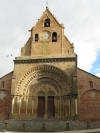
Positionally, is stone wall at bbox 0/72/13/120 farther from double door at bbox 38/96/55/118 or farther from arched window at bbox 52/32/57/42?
arched window at bbox 52/32/57/42

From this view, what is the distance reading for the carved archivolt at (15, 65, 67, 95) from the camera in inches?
1111

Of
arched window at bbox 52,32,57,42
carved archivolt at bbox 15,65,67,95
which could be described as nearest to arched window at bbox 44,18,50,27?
arched window at bbox 52,32,57,42

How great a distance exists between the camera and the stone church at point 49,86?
89.9 ft

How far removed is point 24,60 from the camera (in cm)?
2948

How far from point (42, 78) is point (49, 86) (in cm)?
126

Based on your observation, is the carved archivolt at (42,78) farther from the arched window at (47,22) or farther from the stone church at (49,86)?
the arched window at (47,22)

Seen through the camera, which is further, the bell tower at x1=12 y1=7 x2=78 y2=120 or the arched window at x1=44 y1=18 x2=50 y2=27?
the arched window at x1=44 y1=18 x2=50 y2=27

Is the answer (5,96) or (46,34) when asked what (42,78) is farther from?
(46,34)

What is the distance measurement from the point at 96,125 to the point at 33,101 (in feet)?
25.7

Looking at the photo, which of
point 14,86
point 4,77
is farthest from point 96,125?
point 4,77

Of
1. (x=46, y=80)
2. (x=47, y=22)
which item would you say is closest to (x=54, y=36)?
(x=47, y=22)

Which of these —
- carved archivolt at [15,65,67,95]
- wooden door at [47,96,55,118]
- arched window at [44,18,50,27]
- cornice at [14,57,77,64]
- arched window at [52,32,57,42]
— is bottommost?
wooden door at [47,96,55,118]

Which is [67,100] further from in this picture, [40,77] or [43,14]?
[43,14]

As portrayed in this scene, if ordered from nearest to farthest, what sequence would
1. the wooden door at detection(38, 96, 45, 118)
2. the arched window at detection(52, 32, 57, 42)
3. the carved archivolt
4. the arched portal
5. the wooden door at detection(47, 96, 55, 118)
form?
1. the arched portal
2. the wooden door at detection(47, 96, 55, 118)
3. the wooden door at detection(38, 96, 45, 118)
4. the carved archivolt
5. the arched window at detection(52, 32, 57, 42)
